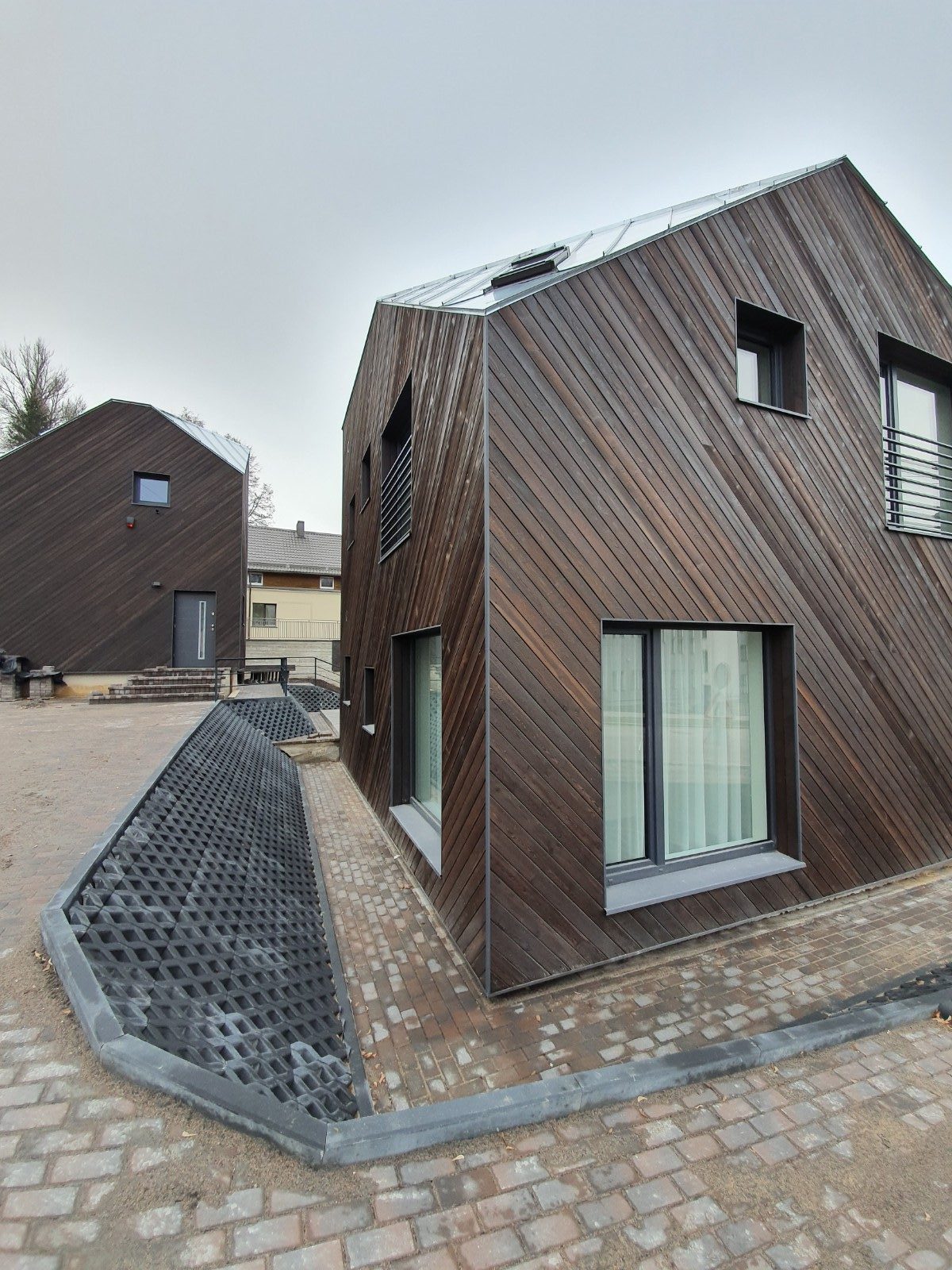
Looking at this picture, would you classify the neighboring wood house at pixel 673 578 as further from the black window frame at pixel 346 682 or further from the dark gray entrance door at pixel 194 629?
the dark gray entrance door at pixel 194 629

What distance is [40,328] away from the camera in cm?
1703

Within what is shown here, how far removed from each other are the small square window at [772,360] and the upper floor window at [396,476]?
2.72m

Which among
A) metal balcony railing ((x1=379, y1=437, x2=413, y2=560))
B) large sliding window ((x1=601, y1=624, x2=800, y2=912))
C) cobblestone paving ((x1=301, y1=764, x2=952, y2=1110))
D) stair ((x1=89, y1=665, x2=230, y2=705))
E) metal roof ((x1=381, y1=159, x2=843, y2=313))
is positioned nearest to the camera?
cobblestone paving ((x1=301, y1=764, x2=952, y2=1110))

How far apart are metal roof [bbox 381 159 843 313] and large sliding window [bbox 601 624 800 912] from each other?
219 centimetres

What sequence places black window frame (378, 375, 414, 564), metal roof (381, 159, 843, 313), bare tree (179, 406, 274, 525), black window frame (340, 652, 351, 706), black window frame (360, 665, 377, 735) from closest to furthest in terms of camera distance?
metal roof (381, 159, 843, 313) < black window frame (378, 375, 414, 564) < black window frame (360, 665, 377, 735) < black window frame (340, 652, 351, 706) < bare tree (179, 406, 274, 525)

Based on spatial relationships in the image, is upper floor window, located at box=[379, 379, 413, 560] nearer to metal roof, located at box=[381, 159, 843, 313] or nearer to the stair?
metal roof, located at box=[381, 159, 843, 313]

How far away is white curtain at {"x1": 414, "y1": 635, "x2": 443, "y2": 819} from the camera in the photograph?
176 inches

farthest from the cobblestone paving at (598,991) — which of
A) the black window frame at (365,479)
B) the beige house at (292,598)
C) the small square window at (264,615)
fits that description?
the small square window at (264,615)

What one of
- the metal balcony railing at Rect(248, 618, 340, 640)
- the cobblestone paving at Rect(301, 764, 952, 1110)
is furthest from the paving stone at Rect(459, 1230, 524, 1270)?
the metal balcony railing at Rect(248, 618, 340, 640)

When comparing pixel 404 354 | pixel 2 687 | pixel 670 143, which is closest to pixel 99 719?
pixel 2 687

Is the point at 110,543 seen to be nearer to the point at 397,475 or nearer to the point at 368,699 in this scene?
the point at 368,699

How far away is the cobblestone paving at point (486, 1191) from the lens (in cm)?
121

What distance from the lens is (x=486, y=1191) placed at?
150cm

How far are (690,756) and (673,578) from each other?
125cm
